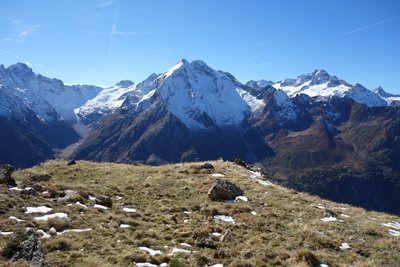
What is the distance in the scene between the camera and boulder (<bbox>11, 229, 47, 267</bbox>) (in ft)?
57.1

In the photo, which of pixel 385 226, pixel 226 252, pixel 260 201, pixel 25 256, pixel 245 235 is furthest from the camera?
pixel 260 201

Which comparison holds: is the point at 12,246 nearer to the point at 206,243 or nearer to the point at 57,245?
the point at 57,245

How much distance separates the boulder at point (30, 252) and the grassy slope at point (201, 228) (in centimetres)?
54

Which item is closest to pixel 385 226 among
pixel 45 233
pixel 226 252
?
pixel 226 252

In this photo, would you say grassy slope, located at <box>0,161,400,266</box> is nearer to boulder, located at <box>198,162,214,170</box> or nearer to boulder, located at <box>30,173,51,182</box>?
boulder, located at <box>30,173,51,182</box>

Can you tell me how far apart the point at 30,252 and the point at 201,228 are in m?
9.87

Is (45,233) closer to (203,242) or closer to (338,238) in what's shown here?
(203,242)

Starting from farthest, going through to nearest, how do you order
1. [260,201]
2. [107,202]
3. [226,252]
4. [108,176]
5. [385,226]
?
[108,176] → [260,201] → [107,202] → [385,226] → [226,252]

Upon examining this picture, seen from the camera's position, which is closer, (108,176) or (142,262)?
(142,262)

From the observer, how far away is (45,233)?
2148 cm

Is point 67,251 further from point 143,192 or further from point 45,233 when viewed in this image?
point 143,192

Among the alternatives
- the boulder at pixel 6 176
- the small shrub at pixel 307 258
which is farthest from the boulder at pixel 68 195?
the small shrub at pixel 307 258

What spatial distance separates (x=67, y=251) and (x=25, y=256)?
6.62 ft

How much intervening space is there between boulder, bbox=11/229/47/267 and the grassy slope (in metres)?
0.54
